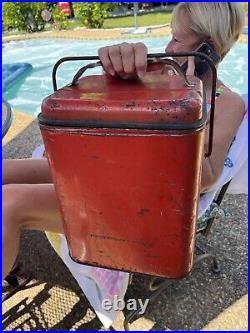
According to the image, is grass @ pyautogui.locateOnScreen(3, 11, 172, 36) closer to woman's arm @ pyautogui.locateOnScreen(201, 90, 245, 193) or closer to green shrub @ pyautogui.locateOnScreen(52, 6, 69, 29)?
green shrub @ pyautogui.locateOnScreen(52, 6, 69, 29)

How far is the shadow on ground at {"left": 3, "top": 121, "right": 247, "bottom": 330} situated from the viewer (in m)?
1.65

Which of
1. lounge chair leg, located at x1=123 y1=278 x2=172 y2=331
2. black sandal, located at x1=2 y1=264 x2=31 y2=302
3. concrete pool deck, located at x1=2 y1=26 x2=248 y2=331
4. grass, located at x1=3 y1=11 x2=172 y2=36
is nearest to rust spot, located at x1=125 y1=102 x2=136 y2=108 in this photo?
lounge chair leg, located at x1=123 y1=278 x2=172 y2=331

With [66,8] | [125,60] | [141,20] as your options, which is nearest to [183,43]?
[125,60]

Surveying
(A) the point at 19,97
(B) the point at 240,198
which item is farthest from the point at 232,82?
(B) the point at 240,198

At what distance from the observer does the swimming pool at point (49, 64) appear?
7293 millimetres

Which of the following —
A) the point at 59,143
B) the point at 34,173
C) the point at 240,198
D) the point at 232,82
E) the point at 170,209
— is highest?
the point at 59,143

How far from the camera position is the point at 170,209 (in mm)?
815

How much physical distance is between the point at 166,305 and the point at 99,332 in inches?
13.7

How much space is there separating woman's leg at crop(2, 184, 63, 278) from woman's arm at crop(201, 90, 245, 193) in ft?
1.86

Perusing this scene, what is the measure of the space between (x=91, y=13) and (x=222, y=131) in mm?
11087

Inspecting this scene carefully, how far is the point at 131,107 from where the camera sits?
2.35 ft

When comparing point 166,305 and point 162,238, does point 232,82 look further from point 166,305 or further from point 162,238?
point 162,238

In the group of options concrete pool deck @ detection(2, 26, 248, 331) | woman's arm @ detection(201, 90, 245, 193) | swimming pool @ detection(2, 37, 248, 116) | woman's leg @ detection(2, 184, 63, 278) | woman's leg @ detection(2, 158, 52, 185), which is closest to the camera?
woman's leg @ detection(2, 184, 63, 278)

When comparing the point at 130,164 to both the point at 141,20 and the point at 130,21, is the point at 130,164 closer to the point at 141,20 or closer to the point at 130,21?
the point at 130,21
